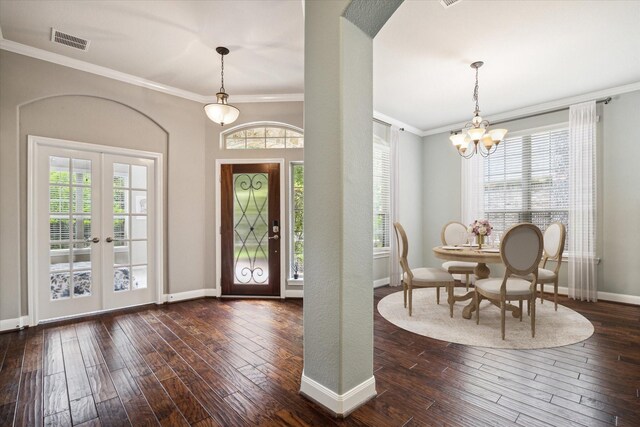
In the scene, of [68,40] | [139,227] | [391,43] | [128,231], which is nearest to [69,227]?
[128,231]

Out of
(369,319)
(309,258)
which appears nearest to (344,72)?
(309,258)

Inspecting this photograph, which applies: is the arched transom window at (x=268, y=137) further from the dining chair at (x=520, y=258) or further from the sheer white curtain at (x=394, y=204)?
the dining chair at (x=520, y=258)

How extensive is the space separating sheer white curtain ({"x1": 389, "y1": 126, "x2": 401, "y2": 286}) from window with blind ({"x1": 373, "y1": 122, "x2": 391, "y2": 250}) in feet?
0.24

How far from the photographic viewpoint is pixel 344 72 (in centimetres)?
181

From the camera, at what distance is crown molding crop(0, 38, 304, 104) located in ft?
10.6

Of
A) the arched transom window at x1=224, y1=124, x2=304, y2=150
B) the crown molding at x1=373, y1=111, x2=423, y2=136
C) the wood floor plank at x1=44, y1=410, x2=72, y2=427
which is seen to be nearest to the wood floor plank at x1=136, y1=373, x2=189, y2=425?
the wood floor plank at x1=44, y1=410, x2=72, y2=427

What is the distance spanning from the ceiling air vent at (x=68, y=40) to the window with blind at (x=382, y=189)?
4.23m

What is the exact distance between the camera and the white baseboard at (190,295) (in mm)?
4280

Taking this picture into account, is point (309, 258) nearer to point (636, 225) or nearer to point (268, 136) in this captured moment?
point (268, 136)

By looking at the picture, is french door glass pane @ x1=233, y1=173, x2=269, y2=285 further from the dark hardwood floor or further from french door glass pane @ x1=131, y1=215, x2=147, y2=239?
the dark hardwood floor

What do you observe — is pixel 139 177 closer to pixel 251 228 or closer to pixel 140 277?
pixel 140 277

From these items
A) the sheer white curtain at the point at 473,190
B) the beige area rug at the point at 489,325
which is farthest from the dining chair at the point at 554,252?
the sheer white curtain at the point at 473,190

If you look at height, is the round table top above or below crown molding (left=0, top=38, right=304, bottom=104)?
below

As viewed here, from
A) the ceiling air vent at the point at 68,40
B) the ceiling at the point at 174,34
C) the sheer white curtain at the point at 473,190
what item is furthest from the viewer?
the sheer white curtain at the point at 473,190
